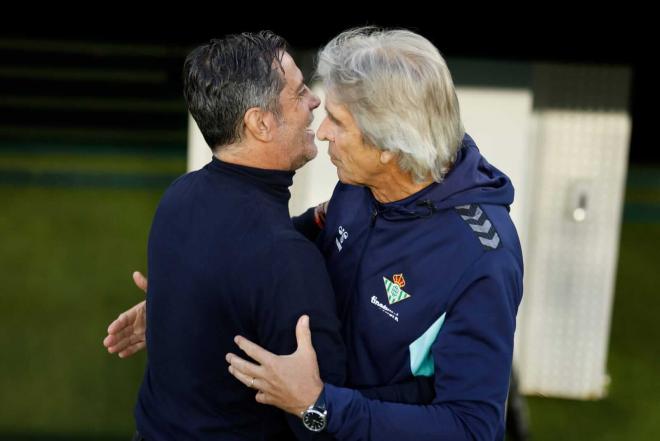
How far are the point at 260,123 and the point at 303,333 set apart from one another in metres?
0.48

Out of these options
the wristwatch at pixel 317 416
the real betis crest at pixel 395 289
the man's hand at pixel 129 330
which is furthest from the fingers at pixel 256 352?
the man's hand at pixel 129 330

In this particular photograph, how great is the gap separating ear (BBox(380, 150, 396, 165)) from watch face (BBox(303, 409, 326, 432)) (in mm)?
541

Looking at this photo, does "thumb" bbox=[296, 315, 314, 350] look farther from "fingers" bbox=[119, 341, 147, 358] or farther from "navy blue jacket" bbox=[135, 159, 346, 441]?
"fingers" bbox=[119, 341, 147, 358]

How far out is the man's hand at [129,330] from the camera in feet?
8.27

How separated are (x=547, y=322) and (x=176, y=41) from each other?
2675mm

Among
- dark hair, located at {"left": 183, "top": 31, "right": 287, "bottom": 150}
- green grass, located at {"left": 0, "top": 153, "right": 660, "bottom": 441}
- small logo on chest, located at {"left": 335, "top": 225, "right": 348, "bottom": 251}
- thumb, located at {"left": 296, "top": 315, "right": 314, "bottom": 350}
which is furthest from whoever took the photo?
green grass, located at {"left": 0, "top": 153, "right": 660, "bottom": 441}

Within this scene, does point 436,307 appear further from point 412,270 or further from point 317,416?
point 317,416

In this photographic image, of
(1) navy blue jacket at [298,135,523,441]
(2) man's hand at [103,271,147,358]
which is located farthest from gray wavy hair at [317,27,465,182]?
(2) man's hand at [103,271,147,358]

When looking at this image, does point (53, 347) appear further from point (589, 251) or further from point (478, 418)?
point (478, 418)

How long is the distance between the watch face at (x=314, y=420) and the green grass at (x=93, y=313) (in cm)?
357

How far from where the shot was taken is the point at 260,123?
6.92 feet

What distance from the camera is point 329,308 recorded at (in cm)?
202

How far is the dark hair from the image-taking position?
207 cm

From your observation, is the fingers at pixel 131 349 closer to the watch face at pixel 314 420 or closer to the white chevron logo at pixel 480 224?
the watch face at pixel 314 420
